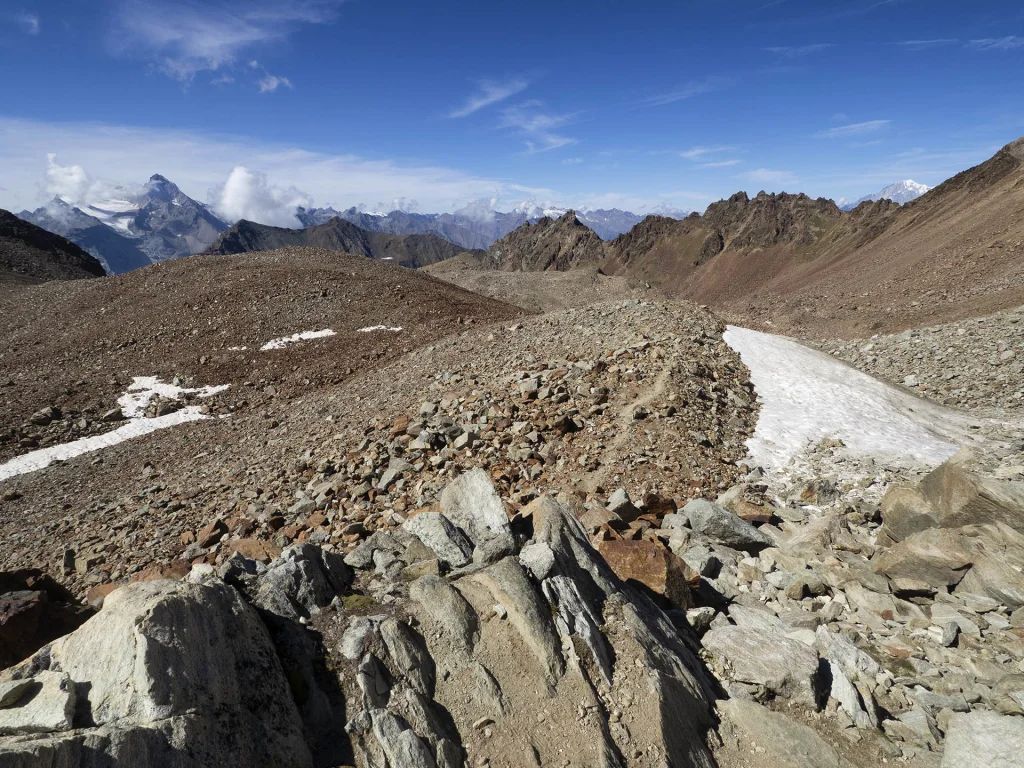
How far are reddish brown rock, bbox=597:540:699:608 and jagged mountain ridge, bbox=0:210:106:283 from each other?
64.2 metres

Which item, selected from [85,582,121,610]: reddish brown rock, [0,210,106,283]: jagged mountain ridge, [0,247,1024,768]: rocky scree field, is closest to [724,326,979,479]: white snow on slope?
[0,247,1024,768]: rocky scree field

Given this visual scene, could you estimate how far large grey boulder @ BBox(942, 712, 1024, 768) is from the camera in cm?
513

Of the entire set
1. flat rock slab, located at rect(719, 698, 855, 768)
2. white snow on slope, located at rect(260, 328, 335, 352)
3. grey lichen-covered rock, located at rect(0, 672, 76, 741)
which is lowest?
flat rock slab, located at rect(719, 698, 855, 768)

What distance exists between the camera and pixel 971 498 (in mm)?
8883

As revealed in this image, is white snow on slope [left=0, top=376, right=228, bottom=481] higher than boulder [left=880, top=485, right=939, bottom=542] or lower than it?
lower

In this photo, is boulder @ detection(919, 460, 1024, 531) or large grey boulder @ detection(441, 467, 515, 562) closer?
large grey boulder @ detection(441, 467, 515, 562)

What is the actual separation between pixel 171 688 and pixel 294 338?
30.0m

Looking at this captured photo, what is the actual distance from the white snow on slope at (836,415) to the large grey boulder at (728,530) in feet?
13.9

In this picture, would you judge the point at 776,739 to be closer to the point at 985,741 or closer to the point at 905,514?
the point at 985,741

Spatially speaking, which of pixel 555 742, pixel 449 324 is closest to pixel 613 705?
pixel 555 742

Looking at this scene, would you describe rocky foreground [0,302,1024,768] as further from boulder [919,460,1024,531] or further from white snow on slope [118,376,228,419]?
white snow on slope [118,376,228,419]

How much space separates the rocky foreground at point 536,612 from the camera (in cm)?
483

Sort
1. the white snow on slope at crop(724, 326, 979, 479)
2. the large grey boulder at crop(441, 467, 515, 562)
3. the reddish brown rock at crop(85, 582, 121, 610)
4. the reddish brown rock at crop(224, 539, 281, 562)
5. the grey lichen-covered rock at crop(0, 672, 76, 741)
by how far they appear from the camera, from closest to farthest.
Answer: the grey lichen-covered rock at crop(0, 672, 76, 741), the large grey boulder at crop(441, 467, 515, 562), the reddish brown rock at crop(224, 539, 281, 562), the reddish brown rock at crop(85, 582, 121, 610), the white snow on slope at crop(724, 326, 979, 479)

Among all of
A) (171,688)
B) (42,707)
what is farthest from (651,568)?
(42,707)
